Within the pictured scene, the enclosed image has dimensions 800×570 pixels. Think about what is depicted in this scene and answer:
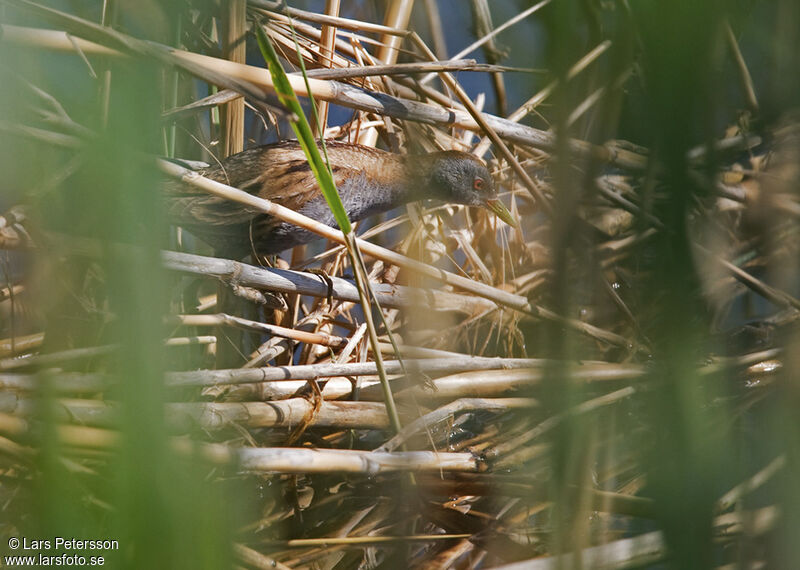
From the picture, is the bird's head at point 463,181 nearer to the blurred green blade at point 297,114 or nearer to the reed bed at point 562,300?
the blurred green blade at point 297,114

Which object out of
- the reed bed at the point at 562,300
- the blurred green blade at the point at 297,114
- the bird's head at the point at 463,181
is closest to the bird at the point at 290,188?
the bird's head at the point at 463,181

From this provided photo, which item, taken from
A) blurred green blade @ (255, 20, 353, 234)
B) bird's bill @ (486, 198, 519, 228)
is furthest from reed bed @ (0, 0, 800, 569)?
bird's bill @ (486, 198, 519, 228)

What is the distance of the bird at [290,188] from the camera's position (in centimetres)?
200

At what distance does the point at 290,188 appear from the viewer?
2.12 m

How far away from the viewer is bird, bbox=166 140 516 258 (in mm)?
1997

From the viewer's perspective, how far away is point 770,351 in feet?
5.75

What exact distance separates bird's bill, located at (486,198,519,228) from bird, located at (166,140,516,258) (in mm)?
18

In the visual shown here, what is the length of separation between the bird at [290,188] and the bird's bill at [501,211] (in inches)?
0.7

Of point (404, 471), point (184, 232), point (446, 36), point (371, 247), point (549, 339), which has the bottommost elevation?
point (404, 471)

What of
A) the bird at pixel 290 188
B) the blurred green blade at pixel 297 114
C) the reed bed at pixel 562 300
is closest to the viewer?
the reed bed at pixel 562 300

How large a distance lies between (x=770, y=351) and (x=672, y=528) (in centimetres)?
155

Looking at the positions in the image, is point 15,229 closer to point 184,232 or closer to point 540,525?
point 184,232

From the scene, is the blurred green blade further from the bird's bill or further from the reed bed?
the bird's bill

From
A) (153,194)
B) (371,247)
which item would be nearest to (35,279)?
(153,194)
